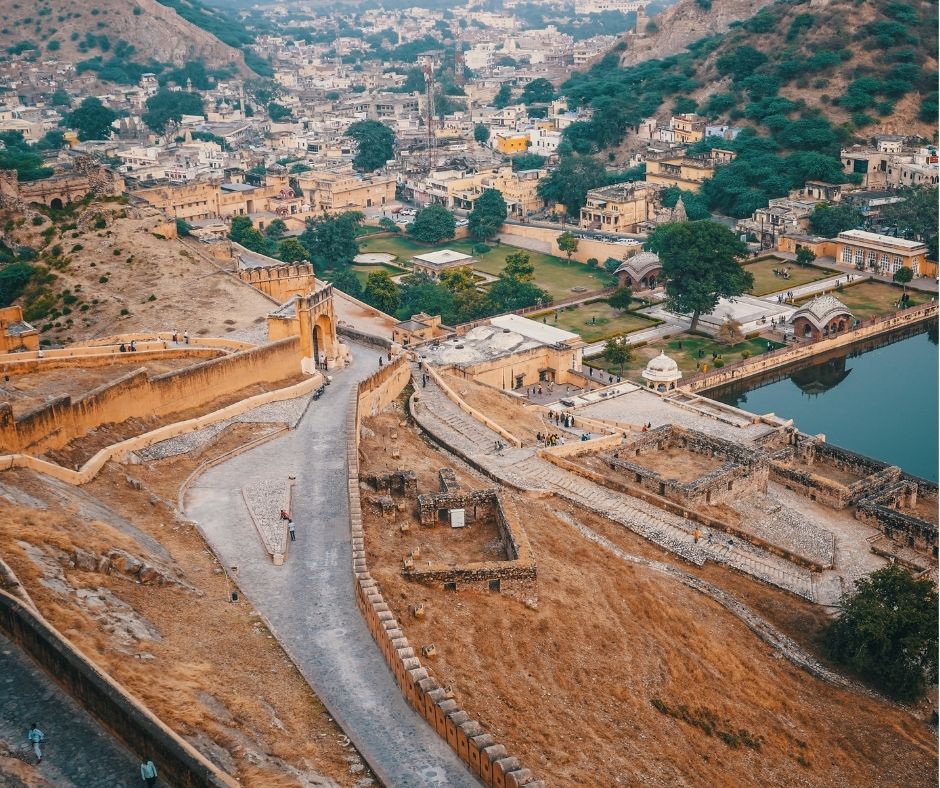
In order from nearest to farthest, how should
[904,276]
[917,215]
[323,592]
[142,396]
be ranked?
[323,592] → [142,396] → [904,276] → [917,215]

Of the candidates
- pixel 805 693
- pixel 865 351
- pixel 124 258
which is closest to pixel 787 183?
pixel 865 351

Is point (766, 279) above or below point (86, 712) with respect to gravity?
below

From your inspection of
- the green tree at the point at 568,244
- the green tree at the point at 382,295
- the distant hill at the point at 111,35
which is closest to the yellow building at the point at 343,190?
the green tree at the point at 568,244

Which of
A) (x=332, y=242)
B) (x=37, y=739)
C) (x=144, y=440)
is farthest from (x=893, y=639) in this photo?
(x=332, y=242)

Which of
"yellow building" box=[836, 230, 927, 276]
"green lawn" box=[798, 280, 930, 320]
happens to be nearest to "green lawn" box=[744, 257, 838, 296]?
"yellow building" box=[836, 230, 927, 276]

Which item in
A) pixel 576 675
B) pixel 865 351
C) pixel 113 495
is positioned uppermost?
pixel 113 495

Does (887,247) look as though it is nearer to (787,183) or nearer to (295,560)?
(787,183)

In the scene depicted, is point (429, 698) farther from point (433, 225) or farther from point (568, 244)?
point (433, 225)
